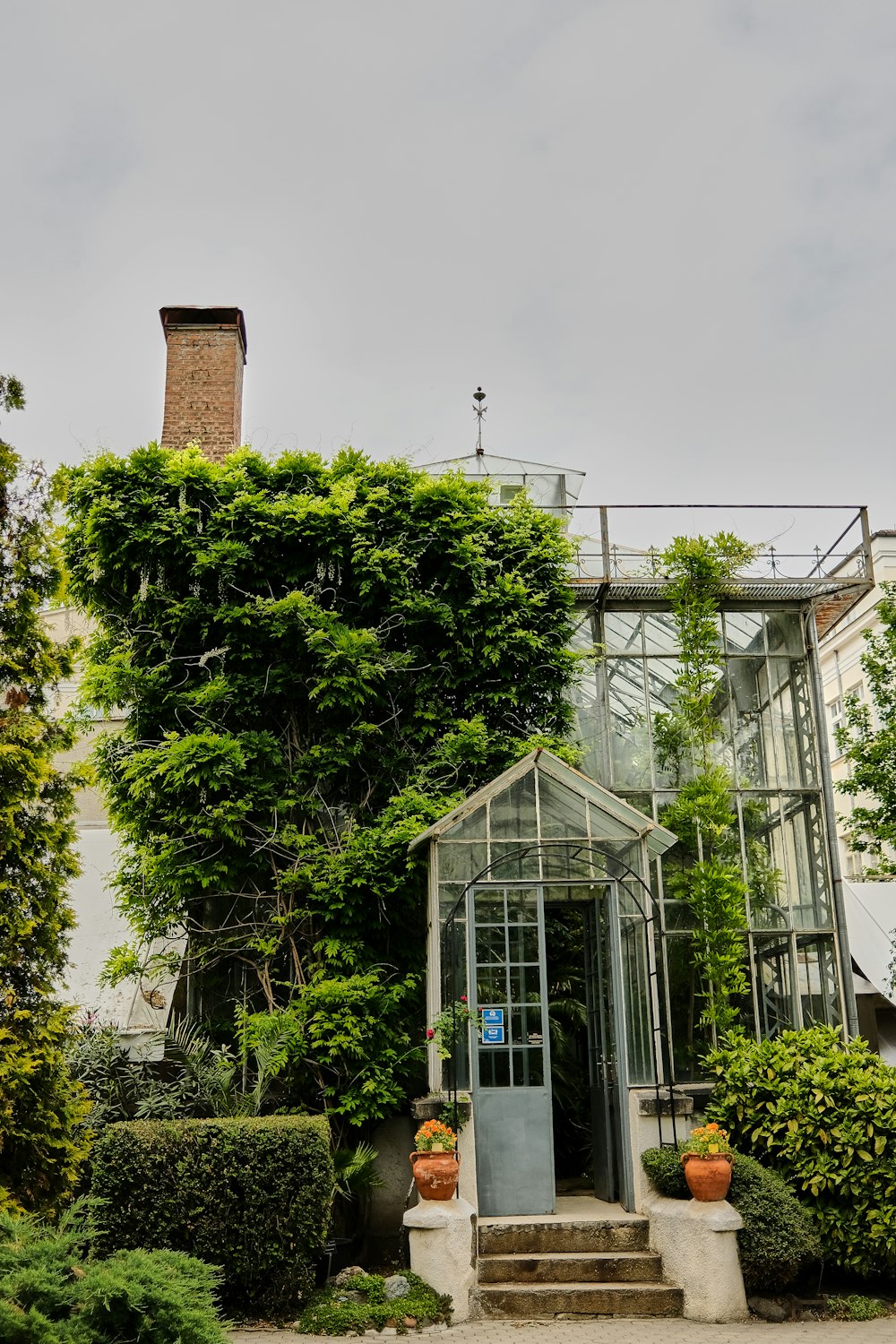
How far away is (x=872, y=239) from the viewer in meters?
10.9

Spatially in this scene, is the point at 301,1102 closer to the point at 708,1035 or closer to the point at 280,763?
the point at 280,763

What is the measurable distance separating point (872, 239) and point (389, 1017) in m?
9.14

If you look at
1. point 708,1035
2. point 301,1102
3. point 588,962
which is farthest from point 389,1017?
point 708,1035

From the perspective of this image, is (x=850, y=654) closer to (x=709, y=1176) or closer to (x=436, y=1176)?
(x=709, y=1176)

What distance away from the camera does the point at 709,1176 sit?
829cm

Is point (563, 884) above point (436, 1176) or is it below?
above

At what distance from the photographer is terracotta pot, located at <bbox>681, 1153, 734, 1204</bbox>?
829cm

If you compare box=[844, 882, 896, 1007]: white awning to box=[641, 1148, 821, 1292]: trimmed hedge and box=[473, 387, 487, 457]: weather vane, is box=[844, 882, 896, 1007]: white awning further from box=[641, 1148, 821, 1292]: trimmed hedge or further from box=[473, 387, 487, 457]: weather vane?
box=[473, 387, 487, 457]: weather vane

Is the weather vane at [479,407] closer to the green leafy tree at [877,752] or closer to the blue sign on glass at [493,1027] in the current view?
the green leafy tree at [877,752]

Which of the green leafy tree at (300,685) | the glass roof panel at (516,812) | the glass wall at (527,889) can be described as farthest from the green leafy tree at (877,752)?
the glass roof panel at (516,812)

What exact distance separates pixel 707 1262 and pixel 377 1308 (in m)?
2.46

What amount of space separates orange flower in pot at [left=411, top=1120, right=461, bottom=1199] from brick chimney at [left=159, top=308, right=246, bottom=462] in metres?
8.73

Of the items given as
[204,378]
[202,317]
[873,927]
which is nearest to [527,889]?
[873,927]

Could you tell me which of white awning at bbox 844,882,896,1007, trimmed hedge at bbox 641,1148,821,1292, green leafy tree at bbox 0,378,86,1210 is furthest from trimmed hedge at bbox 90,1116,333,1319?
white awning at bbox 844,882,896,1007
